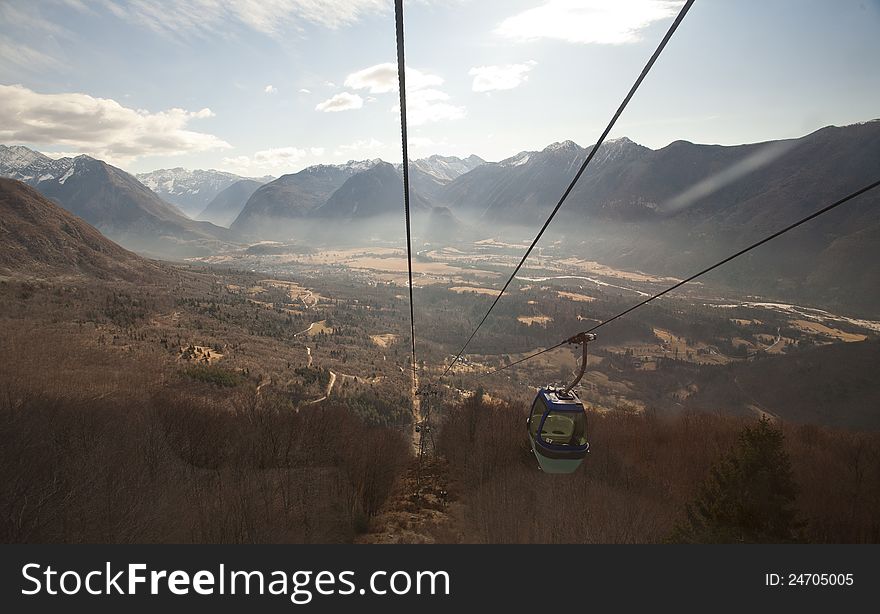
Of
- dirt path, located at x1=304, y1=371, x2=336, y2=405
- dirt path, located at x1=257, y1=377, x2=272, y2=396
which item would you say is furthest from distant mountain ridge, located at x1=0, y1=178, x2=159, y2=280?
dirt path, located at x1=304, y1=371, x2=336, y2=405

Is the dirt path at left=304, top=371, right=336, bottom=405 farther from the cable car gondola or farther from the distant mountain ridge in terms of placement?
the distant mountain ridge

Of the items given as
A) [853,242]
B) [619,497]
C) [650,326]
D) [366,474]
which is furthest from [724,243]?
[366,474]

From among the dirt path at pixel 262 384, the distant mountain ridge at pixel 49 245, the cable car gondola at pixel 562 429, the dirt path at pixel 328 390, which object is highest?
the distant mountain ridge at pixel 49 245

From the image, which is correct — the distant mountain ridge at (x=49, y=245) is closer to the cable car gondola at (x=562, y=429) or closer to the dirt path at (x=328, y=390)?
the dirt path at (x=328, y=390)

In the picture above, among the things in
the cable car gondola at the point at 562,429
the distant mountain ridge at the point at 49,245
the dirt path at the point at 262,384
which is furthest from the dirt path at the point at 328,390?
the distant mountain ridge at the point at 49,245

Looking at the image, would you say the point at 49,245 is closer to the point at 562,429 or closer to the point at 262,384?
the point at 262,384

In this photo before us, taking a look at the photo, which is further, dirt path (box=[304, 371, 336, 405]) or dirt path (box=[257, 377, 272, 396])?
dirt path (box=[304, 371, 336, 405])

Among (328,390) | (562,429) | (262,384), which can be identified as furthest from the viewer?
(328,390)

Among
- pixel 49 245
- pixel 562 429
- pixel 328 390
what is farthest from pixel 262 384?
pixel 49 245
